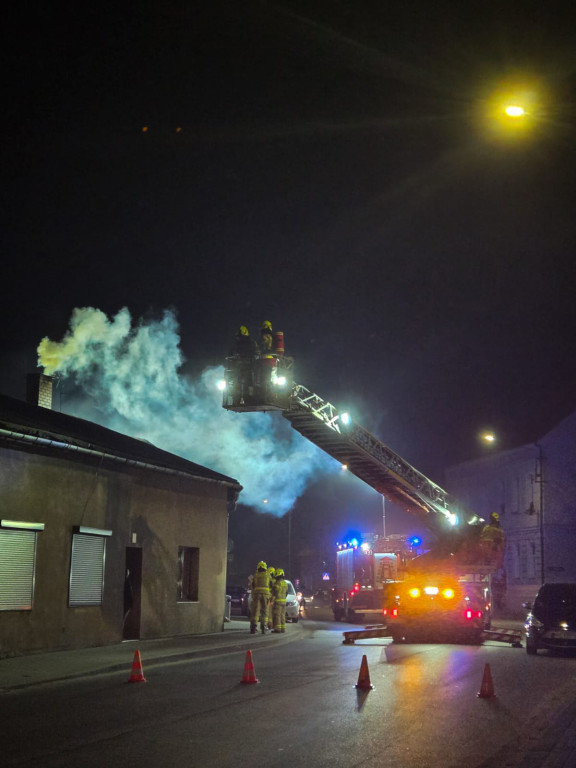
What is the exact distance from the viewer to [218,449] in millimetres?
49156

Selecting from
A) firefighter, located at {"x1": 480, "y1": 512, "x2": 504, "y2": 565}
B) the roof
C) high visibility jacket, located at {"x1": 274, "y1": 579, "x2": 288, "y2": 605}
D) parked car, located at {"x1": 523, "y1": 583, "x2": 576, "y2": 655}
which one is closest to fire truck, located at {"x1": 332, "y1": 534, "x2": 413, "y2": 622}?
high visibility jacket, located at {"x1": 274, "y1": 579, "x2": 288, "y2": 605}

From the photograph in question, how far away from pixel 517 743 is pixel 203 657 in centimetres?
1069

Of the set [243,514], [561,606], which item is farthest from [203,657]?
[243,514]

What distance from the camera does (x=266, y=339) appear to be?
1980cm

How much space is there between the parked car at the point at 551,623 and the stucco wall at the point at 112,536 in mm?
8971

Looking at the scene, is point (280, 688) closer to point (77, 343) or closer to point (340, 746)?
point (340, 746)

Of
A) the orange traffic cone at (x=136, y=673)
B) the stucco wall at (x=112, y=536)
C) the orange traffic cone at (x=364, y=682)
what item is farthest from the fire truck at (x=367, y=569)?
the orange traffic cone at (x=364, y=682)

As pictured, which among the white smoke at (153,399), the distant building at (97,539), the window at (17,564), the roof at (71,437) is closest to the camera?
the window at (17,564)

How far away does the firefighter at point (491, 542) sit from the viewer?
22781 mm

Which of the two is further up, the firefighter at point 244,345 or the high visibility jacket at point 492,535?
the firefighter at point 244,345

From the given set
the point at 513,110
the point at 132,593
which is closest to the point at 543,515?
the point at 132,593

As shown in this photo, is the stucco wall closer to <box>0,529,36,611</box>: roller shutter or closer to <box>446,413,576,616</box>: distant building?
<box>0,529,36,611</box>: roller shutter

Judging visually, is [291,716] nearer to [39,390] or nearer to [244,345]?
[244,345]

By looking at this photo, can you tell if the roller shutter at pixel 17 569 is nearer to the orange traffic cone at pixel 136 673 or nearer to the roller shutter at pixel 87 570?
the roller shutter at pixel 87 570
